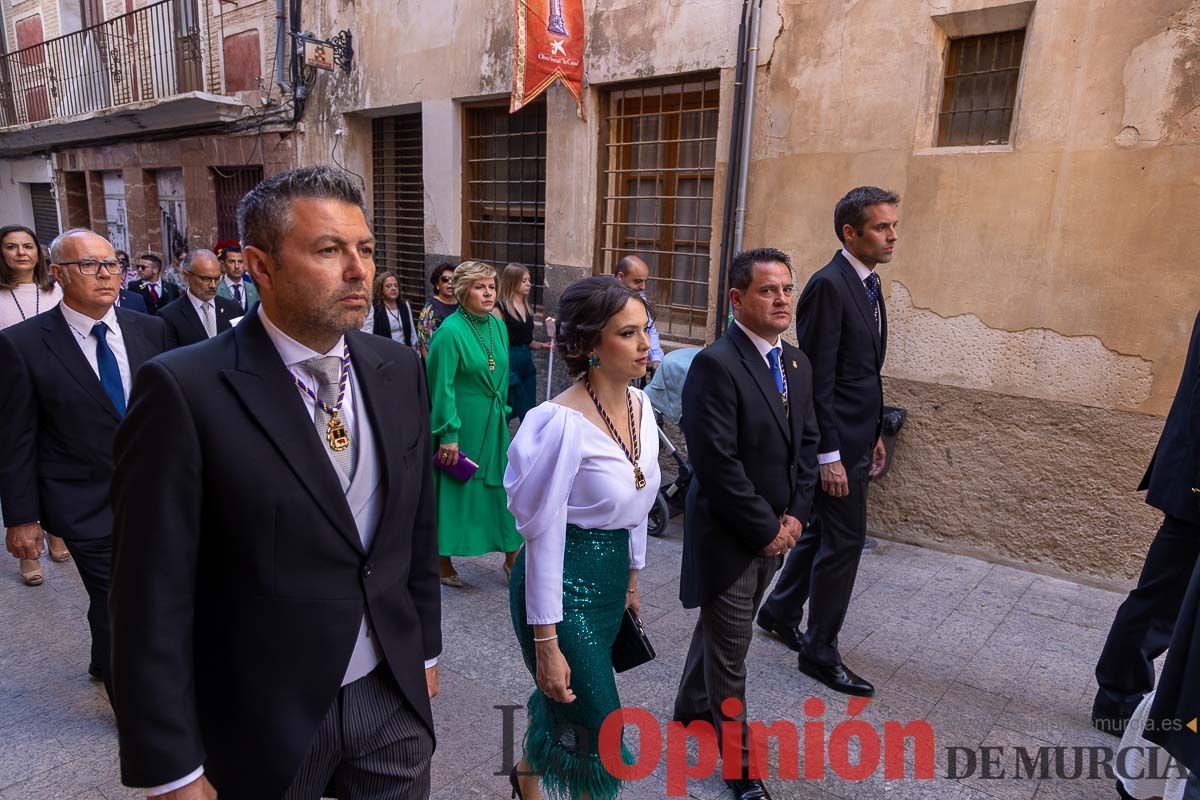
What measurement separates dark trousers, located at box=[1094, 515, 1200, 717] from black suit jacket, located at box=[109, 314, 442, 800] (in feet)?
10.0

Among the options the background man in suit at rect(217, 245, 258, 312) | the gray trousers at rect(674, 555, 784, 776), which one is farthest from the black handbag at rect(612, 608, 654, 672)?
the background man in suit at rect(217, 245, 258, 312)

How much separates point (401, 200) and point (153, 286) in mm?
3328

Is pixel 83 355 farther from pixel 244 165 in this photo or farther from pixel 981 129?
pixel 244 165

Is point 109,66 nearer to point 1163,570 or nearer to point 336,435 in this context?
point 336,435

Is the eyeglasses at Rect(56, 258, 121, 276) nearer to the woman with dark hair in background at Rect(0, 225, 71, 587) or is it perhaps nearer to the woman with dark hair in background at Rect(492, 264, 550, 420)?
the woman with dark hair in background at Rect(0, 225, 71, 587)

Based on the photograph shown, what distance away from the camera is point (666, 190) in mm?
6973

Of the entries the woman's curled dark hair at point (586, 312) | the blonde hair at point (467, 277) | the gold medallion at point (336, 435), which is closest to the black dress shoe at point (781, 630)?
the woman's curled dark hair at point (586, 312)

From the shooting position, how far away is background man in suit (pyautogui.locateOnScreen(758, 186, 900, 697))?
132 inches

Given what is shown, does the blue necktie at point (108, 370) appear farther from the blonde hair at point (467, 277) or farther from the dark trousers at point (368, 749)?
the dark trousers at point (368, 749)

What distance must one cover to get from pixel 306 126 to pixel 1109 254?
9.71 meters

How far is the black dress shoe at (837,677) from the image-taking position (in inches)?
137

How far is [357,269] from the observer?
159 centimetres

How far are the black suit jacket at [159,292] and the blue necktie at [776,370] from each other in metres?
8.52

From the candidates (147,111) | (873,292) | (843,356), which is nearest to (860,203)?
(873,292)
